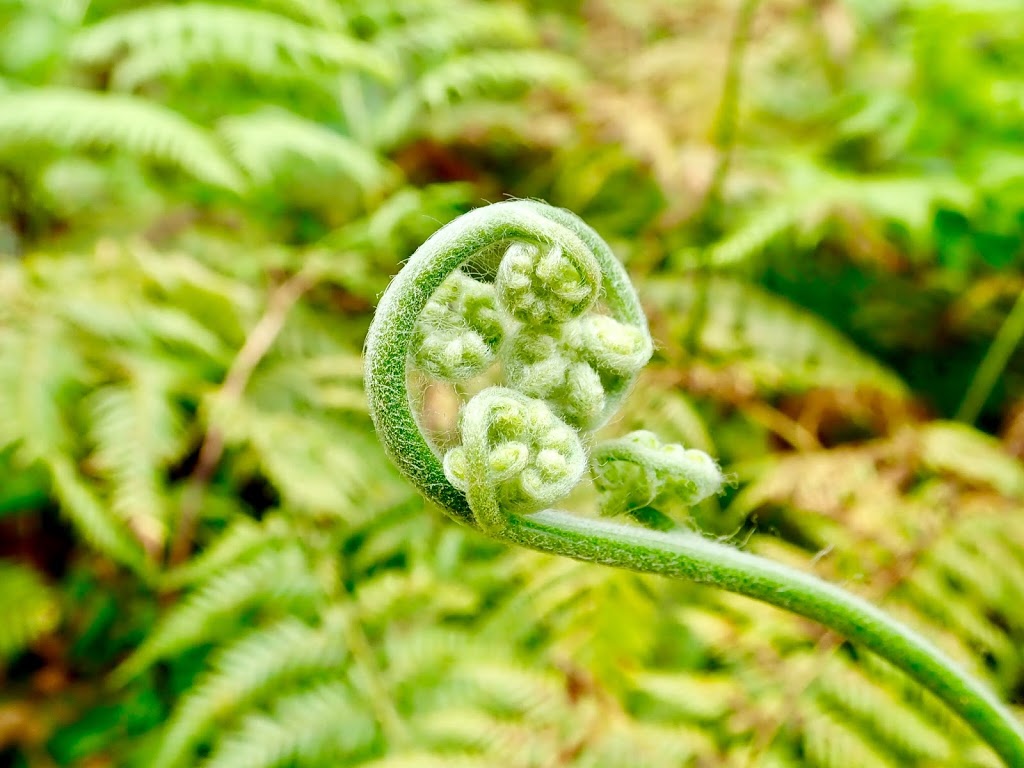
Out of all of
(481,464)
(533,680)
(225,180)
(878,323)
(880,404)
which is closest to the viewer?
(481,464)

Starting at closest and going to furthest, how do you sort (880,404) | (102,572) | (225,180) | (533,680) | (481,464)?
(481,464)
(533,680)
(102,572)
(225,180)
(880,404)

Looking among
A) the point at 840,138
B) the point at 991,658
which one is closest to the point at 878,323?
the point at 840,138

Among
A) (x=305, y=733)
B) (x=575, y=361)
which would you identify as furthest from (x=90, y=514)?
(x=575, y=361)

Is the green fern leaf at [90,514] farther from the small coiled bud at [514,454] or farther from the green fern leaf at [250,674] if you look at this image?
the small coiled bud at [514,454]

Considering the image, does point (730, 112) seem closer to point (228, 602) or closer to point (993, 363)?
point (993, 363)

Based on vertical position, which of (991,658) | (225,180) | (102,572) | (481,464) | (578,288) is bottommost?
(102,572)

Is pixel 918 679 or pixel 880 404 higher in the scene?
pixel 918 679

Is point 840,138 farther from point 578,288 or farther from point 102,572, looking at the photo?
point 102,572
